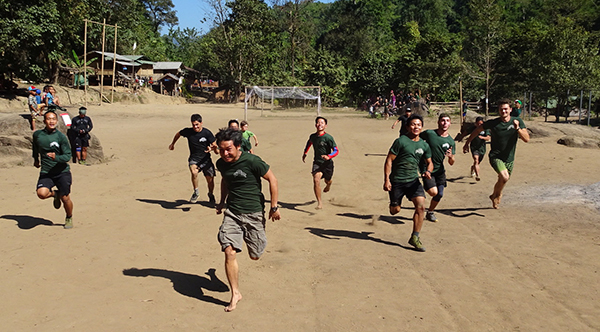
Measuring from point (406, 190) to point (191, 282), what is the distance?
3262 millimetres

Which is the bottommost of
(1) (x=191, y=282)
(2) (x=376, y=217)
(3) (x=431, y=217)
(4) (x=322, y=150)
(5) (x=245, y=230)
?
(1) (x=191, y=282)

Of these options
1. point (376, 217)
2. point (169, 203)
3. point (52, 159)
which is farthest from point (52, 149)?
point (376, 217)

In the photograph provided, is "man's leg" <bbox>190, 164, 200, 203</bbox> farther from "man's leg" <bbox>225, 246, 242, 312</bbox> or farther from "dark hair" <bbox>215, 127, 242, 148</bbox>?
"man's leg" <bbox>225, 246, 242, 312</bbox>

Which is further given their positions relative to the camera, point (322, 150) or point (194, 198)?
point (194, 198)

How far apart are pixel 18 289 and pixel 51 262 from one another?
98 cm

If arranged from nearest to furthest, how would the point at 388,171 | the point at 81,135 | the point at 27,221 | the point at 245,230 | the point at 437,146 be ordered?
1. the point at 245,230
2. the point at 388,171
3. the point at 437,146
4. the point at 27,221
5. the point at 81,135

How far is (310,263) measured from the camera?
7.24 meters

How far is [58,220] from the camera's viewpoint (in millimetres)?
9398

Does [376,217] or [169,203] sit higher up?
[376,217]

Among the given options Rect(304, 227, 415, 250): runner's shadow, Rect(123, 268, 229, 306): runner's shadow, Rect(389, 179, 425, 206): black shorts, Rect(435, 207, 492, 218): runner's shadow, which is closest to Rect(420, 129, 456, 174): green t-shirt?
Rect(389, 179, 425, 206): black shorts

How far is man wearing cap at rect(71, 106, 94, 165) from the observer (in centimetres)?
1588

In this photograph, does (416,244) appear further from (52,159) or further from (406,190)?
(52,159)

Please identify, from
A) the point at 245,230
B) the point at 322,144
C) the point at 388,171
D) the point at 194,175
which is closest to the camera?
the point at 245,230

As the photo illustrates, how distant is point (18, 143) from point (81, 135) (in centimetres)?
165
